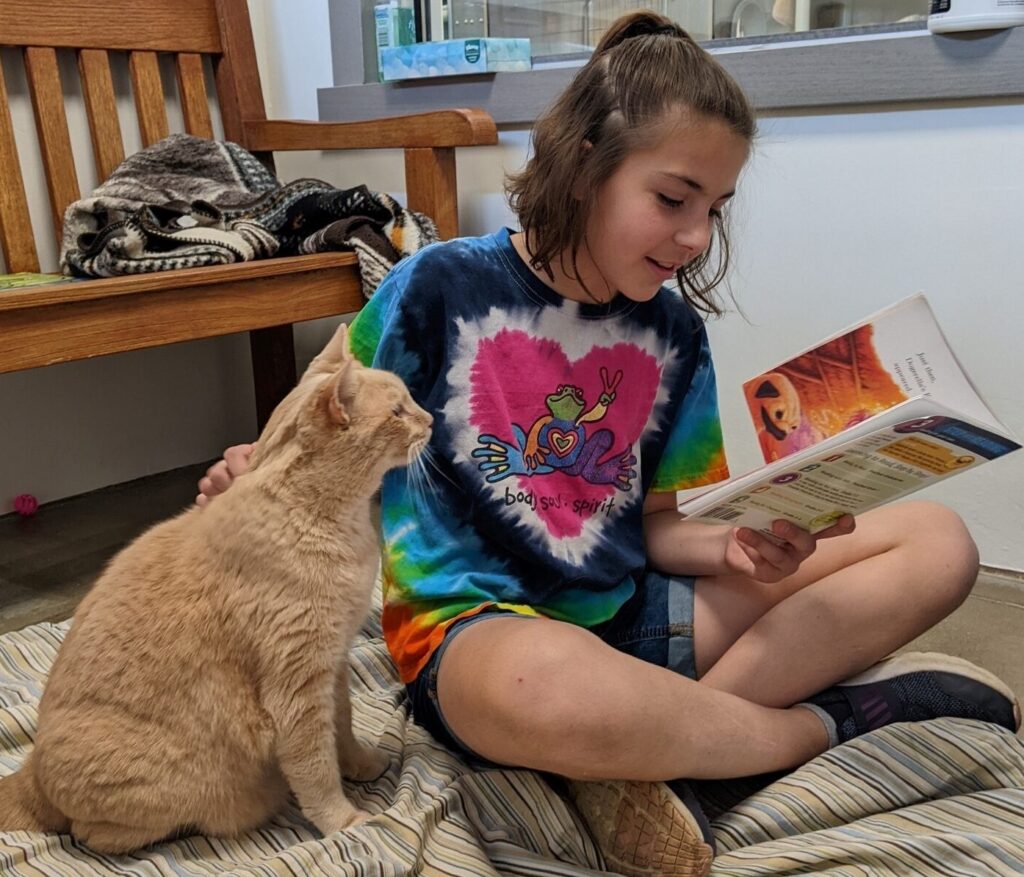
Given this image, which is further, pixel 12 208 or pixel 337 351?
pixel 12 208

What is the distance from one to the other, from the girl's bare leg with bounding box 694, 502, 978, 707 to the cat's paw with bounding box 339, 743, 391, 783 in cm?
32

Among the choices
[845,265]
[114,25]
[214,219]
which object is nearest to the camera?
[845,265]

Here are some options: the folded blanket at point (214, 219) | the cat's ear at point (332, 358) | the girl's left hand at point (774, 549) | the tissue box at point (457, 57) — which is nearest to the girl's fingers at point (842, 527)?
the girl's left hand at point (774, 549)

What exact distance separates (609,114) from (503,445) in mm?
318

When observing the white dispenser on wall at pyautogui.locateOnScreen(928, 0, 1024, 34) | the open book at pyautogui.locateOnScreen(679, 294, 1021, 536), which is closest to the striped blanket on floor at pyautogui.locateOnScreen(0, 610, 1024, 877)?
the open book at pyautogui.locateOnScreen(679, 294, 1021, 536)

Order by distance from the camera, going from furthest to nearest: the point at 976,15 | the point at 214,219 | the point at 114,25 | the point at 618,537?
the point at 114,25 < the point at 214,219 < the point at 976,15 < the point at 618,537

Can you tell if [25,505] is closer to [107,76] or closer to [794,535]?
[107,76]

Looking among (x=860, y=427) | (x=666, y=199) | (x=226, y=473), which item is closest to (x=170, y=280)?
(x=226, y=473)

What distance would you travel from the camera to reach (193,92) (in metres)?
1.97

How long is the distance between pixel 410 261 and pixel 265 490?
0.92 ft

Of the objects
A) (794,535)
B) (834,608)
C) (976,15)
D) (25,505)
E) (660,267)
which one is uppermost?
(976,15)

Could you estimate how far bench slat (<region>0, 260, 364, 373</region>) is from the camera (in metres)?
1.30

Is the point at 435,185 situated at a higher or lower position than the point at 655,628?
higher

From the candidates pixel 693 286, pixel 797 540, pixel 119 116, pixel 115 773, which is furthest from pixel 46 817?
pixel 119 116
